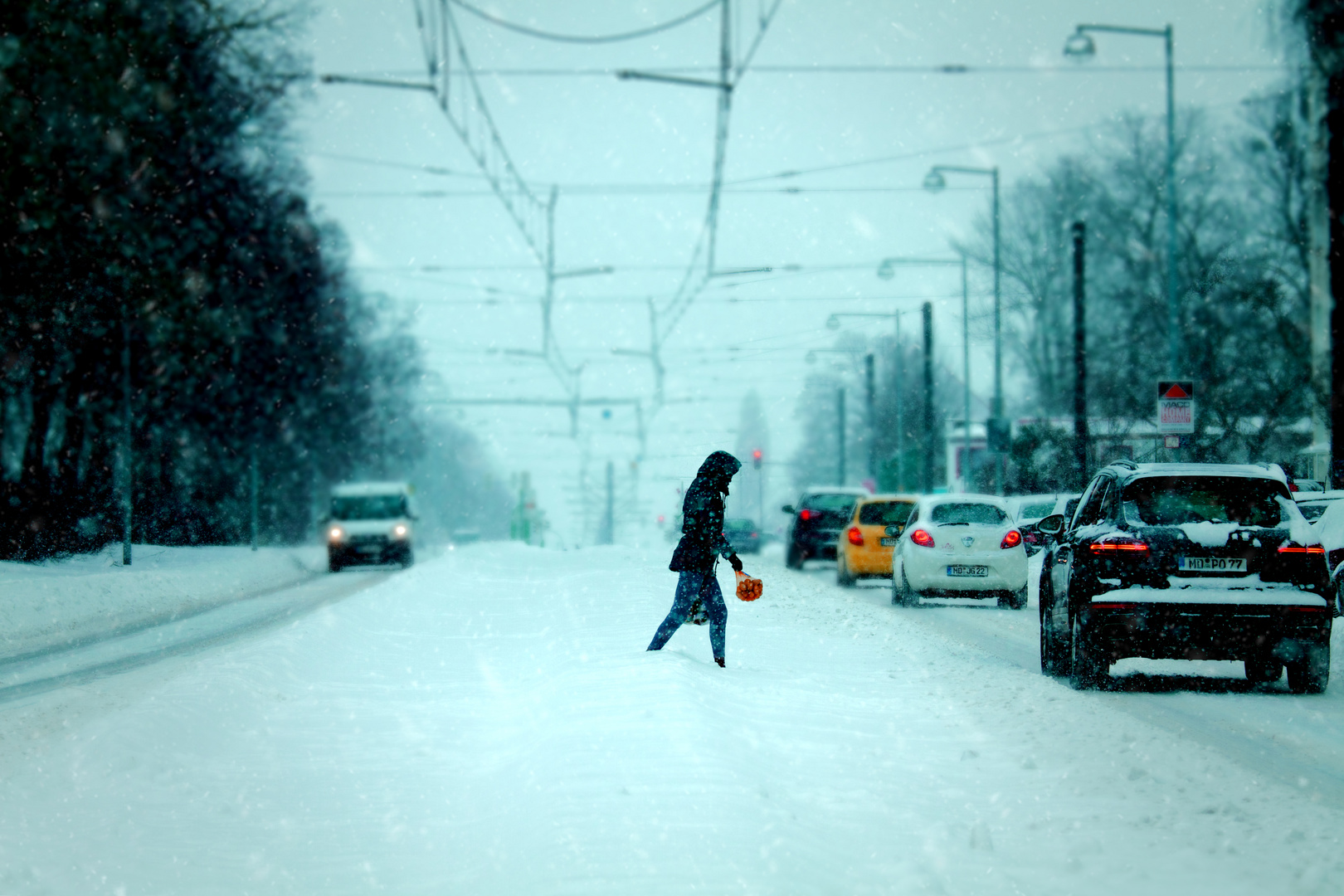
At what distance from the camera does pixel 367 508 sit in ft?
117

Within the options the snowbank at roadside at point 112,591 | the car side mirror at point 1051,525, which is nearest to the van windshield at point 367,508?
the snowbank at roadside at point 112,591

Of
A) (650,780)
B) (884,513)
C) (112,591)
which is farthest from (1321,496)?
(112,591)

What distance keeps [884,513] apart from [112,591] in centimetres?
1260

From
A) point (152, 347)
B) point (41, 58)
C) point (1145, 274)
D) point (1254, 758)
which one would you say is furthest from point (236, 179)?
point (1145, 274)

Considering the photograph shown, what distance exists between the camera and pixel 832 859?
Answer: 5527mm

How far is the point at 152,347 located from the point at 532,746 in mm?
27147

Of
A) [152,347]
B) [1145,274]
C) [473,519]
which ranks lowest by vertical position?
[473,519]

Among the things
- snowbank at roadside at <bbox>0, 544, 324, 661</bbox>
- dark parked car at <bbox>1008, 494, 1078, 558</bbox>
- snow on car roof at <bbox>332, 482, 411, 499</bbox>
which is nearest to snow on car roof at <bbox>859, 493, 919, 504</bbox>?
dark parked car at <bbox>1008, 494, 1078, 558</bbox>

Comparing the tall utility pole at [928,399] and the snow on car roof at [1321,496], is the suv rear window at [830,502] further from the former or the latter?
the tall utility pole at [928,399]

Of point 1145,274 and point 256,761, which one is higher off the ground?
point 1145,274

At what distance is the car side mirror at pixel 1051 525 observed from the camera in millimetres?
12011

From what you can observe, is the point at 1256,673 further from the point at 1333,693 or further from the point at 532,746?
the point at 532,746

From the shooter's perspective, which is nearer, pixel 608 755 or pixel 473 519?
pixel 608 755

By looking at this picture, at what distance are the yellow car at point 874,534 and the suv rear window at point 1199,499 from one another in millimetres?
13347
